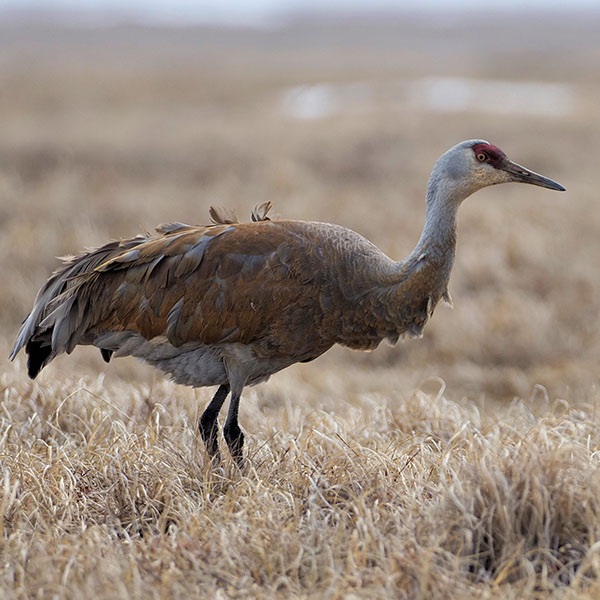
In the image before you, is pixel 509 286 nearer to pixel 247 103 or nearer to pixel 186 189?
pixel 186 189

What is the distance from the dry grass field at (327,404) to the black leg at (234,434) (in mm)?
119

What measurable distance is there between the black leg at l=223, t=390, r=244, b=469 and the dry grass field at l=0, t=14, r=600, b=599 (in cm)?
12

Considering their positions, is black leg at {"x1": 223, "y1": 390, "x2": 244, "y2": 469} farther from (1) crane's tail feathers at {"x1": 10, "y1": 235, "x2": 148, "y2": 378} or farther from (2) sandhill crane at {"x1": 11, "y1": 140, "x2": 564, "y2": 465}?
(1) crane's tail feathers at {"x1": 10, "y1": 235, "x2": 148, "y2": 378}

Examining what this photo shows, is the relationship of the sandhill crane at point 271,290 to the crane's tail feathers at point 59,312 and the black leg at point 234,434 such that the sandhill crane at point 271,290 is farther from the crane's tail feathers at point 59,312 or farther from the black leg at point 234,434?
the crane's tail feathers at point 59,312

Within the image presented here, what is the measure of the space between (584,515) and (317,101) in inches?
839

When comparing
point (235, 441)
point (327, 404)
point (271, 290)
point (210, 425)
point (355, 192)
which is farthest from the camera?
point (355, 192)

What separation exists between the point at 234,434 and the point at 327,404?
1.67 meters

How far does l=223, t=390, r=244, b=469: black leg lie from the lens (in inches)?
150

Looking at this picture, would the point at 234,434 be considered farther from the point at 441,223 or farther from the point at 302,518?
the point at 441,223

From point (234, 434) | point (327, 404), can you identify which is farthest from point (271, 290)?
point (327, 404)

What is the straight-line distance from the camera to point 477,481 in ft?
9.95

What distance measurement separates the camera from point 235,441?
12.7 feet

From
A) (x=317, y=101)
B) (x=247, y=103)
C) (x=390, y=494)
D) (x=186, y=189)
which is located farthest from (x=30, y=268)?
(x=317, y=101)

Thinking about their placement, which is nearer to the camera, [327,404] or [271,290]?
[271,290]
